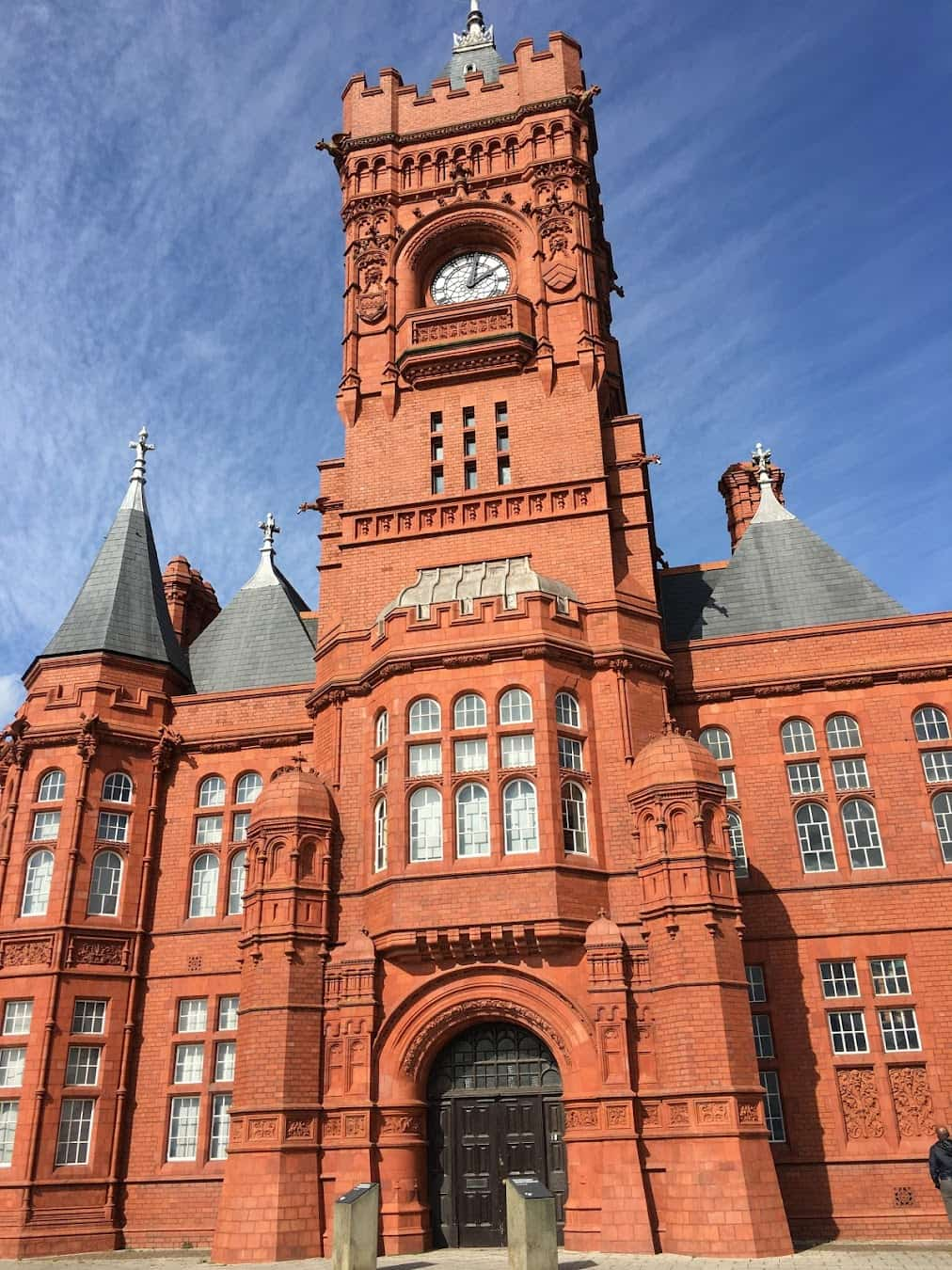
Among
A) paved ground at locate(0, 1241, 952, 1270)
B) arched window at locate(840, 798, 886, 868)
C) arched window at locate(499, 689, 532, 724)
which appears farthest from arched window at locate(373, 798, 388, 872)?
arched window at locate(840, 798, 886, 868)

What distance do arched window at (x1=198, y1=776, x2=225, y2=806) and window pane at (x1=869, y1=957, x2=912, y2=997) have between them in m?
15.6

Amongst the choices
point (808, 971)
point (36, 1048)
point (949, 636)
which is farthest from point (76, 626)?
point (949, 636)

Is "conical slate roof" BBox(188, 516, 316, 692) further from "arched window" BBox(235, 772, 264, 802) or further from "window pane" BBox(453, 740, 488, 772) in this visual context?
"window pane" BBox(453, 740, 488, 772)

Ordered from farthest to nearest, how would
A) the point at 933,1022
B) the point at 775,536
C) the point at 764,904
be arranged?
the point at 775,536, the point at 764,904, the point at 933,1022

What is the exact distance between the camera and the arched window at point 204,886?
86.6 ft

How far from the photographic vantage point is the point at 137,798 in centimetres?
2719

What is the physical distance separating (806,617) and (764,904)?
7656 millimetres

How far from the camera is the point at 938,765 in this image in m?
24.5

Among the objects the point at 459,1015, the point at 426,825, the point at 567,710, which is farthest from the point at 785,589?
the point at 459,1015

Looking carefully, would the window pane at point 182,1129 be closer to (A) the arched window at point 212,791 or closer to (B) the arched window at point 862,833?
(A) the arched window at point 212,791

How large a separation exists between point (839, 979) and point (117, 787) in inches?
677

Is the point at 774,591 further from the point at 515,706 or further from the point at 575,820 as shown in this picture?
the point at 575,820

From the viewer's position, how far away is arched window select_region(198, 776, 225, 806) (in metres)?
27.6

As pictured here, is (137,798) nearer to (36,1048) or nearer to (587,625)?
(36,1048)
